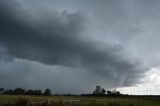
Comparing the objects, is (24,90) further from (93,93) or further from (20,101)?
(20,101)

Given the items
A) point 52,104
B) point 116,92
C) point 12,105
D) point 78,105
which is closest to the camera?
point 52,104

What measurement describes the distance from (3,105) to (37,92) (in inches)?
5421

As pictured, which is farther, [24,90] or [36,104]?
[24,90]

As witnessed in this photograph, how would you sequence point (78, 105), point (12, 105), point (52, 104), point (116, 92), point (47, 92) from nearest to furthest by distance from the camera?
point (52, 104) < point (12, 105) < point (78, 105) < point (116, 92) < point (47, 92)

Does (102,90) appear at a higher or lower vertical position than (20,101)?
higher

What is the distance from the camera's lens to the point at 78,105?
44438mm

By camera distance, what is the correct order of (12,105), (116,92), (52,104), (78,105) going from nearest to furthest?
1. (52,104)
2. (12,105)
3. (78,105)
4. (116,92)

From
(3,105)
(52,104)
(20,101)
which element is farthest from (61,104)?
(3,105)

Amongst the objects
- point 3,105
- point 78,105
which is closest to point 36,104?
point 3,105

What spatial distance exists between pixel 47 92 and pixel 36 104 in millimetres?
145995

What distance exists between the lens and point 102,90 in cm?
18488

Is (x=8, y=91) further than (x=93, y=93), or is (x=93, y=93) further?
Result: (x=93, y=93)

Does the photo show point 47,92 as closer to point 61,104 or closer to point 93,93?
point 93,93

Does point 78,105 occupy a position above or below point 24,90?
below
